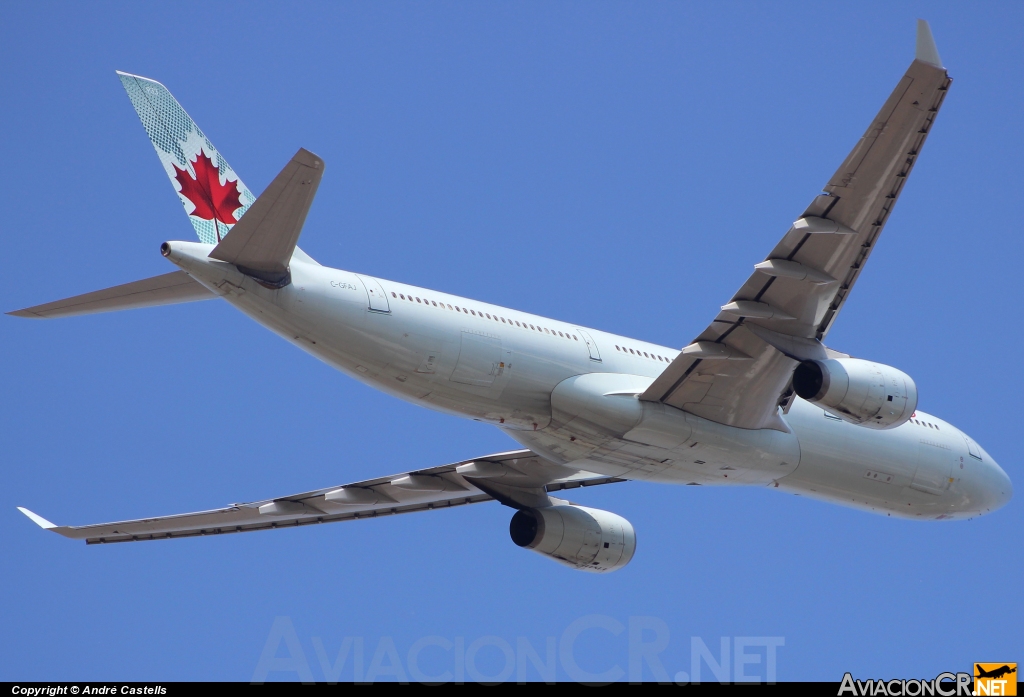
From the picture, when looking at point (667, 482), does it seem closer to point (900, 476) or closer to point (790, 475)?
point (790, 475)

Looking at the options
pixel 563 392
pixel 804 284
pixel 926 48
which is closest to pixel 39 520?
pixel 563 392

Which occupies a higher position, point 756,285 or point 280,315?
point 756,285

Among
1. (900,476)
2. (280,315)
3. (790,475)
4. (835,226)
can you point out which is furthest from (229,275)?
(900,476)

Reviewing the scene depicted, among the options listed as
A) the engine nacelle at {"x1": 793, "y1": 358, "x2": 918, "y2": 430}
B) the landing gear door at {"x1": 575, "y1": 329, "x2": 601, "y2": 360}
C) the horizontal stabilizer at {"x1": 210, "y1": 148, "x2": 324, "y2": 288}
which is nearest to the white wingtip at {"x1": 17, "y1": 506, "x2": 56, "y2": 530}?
the horizontal stabilizer at {"x1": 210, "y1": 148, "x2": 324, "y2": 288}

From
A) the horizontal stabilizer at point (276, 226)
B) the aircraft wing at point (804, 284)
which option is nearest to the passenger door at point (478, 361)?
the aircraft wing at point (804, 284)

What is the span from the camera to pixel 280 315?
19.3 m

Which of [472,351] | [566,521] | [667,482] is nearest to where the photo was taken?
[472,351]

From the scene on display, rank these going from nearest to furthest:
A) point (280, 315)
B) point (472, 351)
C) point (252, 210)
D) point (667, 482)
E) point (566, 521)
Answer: point (252, 210) < point (280, 315) < point (472, 351) < point (667, 482) < point (566, 521)

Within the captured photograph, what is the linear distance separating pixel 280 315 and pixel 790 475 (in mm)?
10264

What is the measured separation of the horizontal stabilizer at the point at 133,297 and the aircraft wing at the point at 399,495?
7.31 metres

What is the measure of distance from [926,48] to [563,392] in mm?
7857

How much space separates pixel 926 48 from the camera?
59.6ft

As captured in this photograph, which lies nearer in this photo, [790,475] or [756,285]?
[756,285]

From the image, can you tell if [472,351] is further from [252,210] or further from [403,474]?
[403,474]
